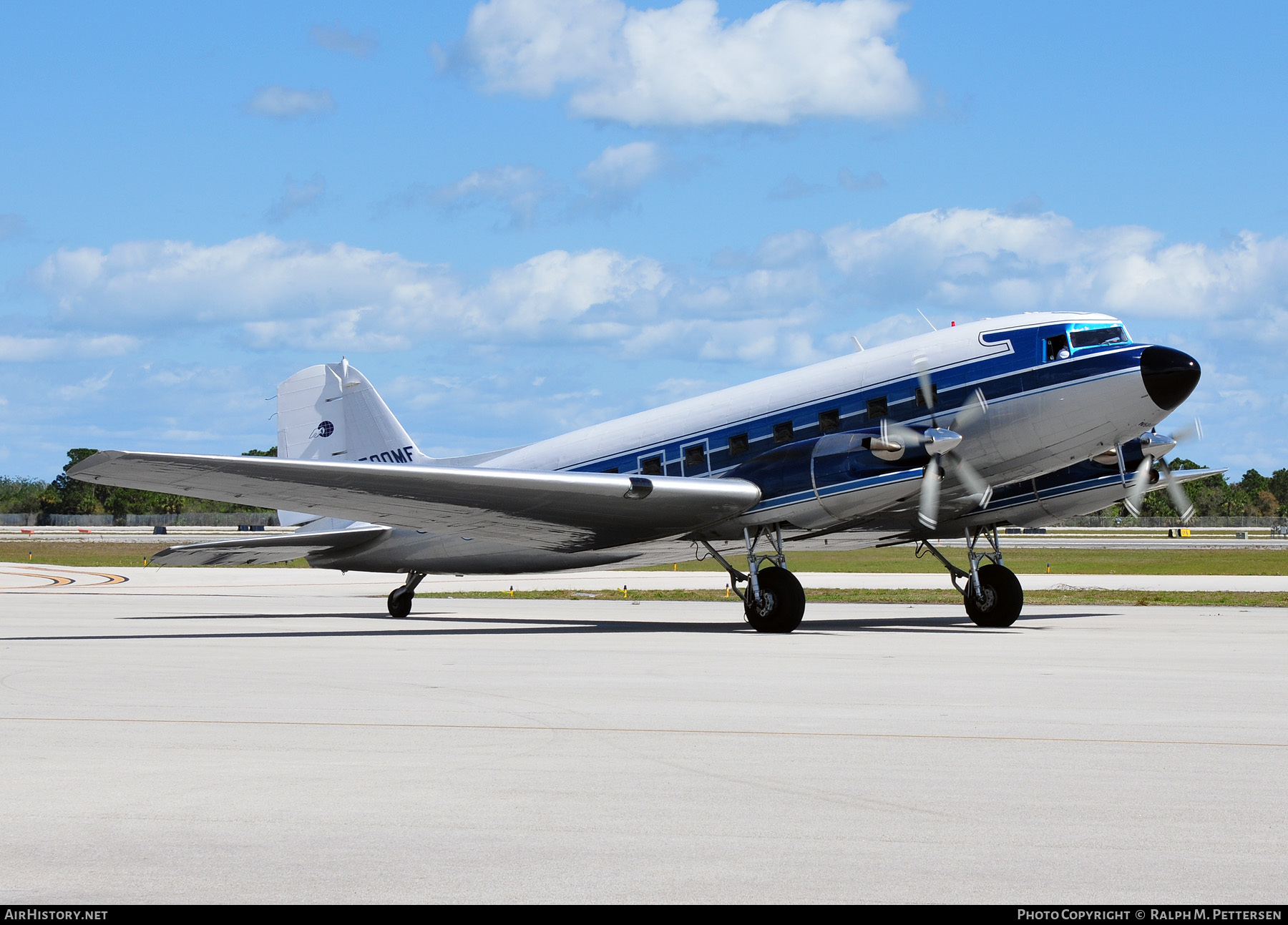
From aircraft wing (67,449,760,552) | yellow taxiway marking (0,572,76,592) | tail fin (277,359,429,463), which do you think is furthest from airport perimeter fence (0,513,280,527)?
aircraft wing (67,449,760,552)

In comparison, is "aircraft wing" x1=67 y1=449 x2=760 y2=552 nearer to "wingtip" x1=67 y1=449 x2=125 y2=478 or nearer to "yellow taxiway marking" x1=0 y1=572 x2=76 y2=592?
"wingtip" x1=67 y1=449 x2=125 y2=478

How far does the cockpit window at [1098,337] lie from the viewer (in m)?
19.6

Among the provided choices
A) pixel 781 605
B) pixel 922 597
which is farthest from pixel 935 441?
pixel 922 597

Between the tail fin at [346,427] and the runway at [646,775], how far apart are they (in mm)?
10663

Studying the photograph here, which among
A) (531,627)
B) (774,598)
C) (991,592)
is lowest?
(531,627)

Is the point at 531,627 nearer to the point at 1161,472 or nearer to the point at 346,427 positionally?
the point at 346,427

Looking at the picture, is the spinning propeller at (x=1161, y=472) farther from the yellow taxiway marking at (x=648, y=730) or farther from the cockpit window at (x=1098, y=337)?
the yellow taxiway marking at (x=648, y=730)

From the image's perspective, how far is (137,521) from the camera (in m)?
145

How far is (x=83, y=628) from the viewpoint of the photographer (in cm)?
2142

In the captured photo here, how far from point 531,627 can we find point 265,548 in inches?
231

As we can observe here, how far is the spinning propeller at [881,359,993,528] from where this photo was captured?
19.5 meters

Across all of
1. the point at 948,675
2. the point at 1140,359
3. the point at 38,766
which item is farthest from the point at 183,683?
the point at 1140,359

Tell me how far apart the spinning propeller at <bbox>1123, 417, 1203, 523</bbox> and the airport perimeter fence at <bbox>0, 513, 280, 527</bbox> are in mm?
125948
